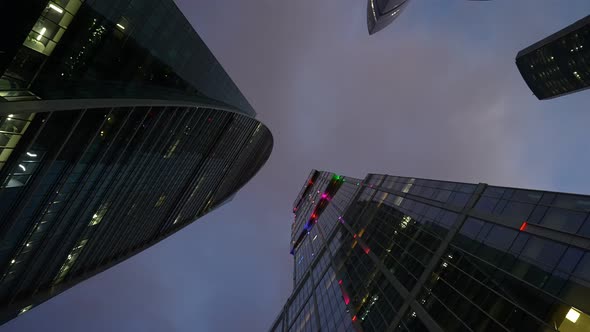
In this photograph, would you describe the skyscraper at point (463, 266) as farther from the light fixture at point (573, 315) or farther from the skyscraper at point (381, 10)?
the skyscraper at point (381, 10)

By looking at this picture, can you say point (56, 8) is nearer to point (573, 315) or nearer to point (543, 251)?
point (543, 251)

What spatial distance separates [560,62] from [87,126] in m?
210

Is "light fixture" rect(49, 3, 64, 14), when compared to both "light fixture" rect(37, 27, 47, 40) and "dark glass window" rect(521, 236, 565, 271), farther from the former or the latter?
"dark glass window" rect(521, 236, 565, 271)

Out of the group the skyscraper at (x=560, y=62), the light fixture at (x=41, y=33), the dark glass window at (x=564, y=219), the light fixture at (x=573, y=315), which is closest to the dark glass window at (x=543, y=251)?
the dark glass window at (x=564, y=219)

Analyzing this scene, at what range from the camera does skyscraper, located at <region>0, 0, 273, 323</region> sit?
88.4 feet

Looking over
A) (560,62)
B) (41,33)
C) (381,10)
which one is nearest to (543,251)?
(41,33)

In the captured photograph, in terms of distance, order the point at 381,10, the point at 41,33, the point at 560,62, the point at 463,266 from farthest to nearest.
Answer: the point at 560,62
the point at 381,10
the point at 463,266
the point at 41,33

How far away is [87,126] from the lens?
33844 mm

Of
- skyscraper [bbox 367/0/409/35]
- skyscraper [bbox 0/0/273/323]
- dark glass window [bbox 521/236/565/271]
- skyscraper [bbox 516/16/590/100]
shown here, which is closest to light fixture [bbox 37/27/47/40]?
skyscraper [bbox 0/0/273/323]

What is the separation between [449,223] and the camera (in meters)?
34.8

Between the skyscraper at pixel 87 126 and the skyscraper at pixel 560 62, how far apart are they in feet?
556

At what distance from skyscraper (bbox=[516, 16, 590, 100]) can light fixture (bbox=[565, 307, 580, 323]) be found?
583 feet

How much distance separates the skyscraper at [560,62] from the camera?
147887 mm

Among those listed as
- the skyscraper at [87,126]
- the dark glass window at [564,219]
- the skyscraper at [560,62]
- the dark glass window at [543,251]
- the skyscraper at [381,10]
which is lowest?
the skyscraper at [87,126]
